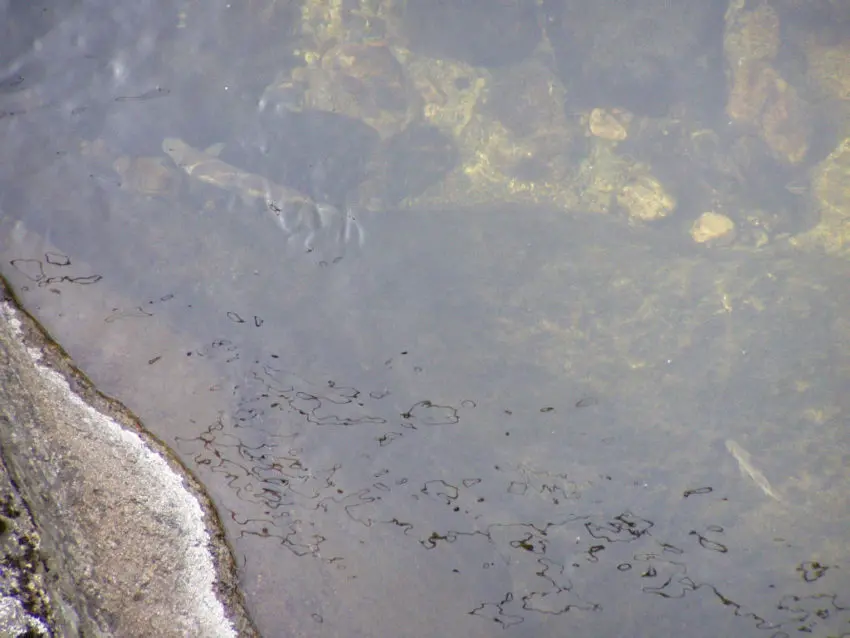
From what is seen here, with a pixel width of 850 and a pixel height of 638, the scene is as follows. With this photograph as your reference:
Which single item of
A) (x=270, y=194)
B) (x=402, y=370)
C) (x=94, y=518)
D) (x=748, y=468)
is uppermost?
(x=270, y=194)

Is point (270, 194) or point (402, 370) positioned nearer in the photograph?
point (402, 370)

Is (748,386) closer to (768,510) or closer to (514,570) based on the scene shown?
(768,510)

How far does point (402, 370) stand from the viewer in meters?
4.46

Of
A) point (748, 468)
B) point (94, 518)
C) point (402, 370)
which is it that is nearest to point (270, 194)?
point (402, 370)

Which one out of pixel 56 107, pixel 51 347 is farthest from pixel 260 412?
pixel 56 107

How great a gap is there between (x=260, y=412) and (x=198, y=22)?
3.87m

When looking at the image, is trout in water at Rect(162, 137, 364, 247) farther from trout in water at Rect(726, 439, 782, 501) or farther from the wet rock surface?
trout in water at Rect(726, 439, 782, 501)

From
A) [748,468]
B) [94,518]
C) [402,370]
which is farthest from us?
[748,468]

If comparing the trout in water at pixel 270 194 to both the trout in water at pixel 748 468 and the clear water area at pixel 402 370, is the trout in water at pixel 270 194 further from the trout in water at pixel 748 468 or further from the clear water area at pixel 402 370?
the trout in water at pixel 748 468

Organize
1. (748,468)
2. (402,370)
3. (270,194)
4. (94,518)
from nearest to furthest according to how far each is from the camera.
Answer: (94,518), (402,370), (748,468), (270,194)

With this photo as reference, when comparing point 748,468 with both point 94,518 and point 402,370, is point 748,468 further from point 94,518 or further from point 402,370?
point 94,518

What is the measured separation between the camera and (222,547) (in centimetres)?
344

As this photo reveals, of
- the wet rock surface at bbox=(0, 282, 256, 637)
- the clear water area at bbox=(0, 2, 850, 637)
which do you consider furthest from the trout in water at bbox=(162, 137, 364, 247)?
the wet rock surface at bbox=(0, 282, 256, 637)

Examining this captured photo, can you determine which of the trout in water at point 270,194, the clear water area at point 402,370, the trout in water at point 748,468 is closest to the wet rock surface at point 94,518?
the clear water area at point 402,370
